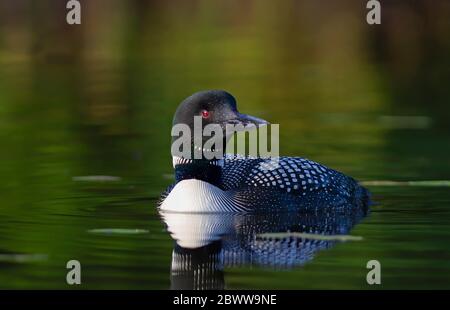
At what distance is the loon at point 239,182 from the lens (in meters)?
8.64

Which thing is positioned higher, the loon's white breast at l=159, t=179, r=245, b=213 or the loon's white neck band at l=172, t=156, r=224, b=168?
the loon's white neck band at l=172, t=156, r=224, b=168

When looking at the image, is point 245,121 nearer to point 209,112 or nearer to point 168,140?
point 209,112

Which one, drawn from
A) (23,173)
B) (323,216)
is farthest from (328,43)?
(323,216)

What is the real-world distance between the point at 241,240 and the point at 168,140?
418 cm

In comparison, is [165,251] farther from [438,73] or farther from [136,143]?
Result: [438,73]

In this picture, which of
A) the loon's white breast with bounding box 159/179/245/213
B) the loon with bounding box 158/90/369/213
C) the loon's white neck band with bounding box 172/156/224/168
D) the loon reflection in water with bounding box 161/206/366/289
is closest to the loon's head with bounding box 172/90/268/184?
the loon with bounding box 158/90/369/213

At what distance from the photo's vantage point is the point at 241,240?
7.84 meters

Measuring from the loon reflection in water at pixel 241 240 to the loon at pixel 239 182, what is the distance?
0.08 metres

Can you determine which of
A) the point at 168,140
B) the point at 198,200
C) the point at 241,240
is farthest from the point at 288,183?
the point at 168,140

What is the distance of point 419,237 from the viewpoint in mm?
7836

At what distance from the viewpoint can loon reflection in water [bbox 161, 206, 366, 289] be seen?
7.10 m

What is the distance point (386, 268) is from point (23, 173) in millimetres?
4112

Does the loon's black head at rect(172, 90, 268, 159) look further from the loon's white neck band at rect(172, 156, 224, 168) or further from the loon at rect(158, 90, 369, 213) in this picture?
the loon's white neck band at rect(172, 156, 224, 168)

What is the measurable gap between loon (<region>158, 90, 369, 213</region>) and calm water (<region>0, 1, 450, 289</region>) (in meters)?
0.19
